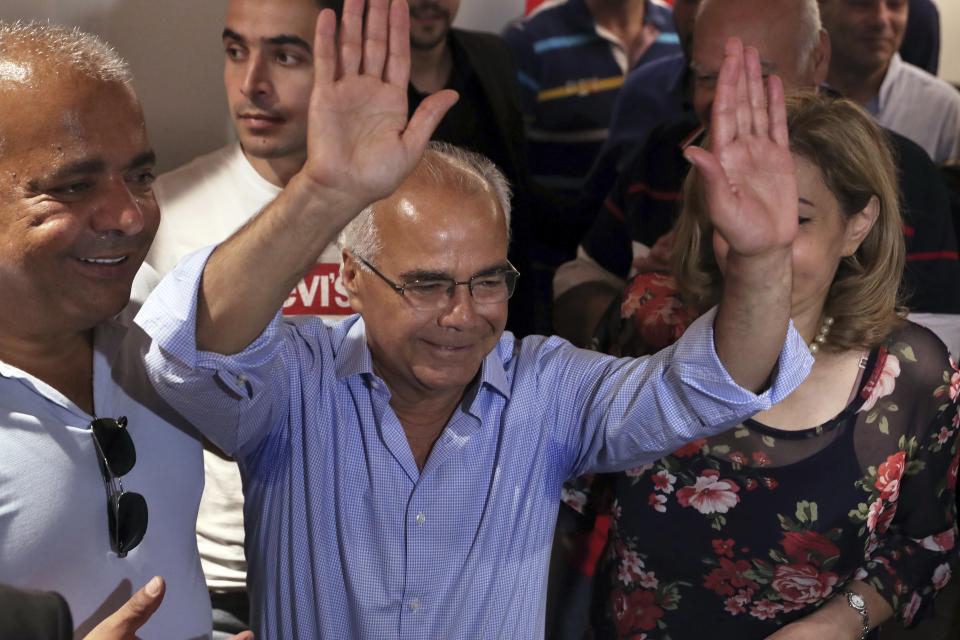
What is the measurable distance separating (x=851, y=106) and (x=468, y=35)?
4.35 feet

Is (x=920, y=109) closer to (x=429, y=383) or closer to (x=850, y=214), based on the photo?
(x=850, y=214)

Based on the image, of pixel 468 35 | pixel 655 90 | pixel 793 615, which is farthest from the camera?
pixel 655 90

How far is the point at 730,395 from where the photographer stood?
1405 mm

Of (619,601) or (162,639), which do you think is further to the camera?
(619,601)

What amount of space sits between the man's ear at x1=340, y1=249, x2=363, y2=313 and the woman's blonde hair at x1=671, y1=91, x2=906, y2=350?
657mm

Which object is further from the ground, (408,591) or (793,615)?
(408,591)

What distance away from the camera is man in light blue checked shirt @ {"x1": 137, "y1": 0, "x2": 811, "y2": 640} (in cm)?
131

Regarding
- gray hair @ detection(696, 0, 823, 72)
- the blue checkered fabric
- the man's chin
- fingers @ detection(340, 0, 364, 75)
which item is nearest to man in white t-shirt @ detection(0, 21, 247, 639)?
the blue checkered fabric

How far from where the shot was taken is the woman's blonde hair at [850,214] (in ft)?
5.91

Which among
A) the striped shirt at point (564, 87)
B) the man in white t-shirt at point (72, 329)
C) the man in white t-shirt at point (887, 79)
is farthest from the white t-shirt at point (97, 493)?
the man in white t-shirt at point (887, 79)

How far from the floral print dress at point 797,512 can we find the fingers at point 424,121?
0.79 metres

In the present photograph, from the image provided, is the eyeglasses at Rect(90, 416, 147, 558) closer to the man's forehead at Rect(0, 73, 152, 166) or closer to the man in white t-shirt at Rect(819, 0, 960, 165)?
the man's forehead at Rect(0, 73, 152, 166)

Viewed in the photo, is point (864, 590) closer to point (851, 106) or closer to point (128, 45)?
point (851, 106)

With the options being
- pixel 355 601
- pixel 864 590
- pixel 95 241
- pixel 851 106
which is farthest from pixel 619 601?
pixel 95 241
